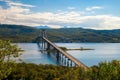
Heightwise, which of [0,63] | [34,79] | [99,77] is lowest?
[34,79]

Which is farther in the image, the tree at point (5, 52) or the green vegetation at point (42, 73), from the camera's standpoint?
the green vegetation at point (42, 73)

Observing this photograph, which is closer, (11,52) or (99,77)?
(11,52)

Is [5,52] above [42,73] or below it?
above

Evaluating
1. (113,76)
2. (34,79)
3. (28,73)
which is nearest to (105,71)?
(113,76)

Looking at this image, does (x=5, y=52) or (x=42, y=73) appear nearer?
(x=5, y=52)

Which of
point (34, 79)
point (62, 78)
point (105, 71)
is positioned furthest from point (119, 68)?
point (34, 79)

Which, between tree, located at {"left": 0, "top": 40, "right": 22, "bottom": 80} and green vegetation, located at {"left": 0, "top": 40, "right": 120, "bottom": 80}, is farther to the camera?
green vegetation, located at {"left": 0, "top": 40, "right": 120, "bottom": 80}

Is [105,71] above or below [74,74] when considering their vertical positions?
above

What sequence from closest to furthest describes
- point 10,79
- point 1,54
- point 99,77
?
point 1,54, point 99,77, point 10,79

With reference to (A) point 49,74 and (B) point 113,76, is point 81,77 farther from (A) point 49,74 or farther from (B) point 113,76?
(B) point 113,76

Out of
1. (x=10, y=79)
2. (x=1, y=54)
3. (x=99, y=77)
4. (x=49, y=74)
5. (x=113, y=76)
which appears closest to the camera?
(x=1, y=54)
